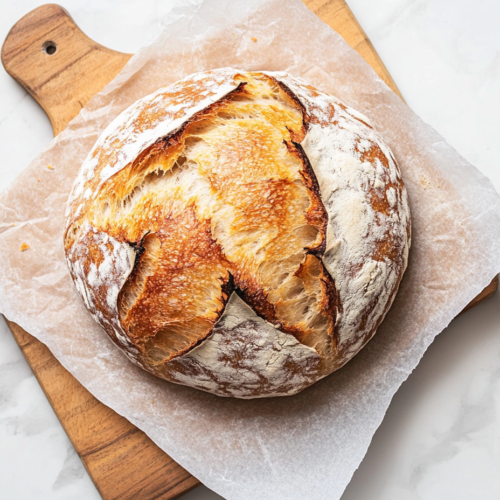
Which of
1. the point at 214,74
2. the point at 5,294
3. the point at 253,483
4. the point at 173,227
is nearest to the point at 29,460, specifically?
the point at 5,294

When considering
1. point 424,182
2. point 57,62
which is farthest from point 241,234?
point 57,62

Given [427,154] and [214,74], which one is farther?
[427,154]

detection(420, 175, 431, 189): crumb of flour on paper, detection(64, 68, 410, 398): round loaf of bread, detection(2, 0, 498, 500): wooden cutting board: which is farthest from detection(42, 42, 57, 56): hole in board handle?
detection(420, 175, 431, 189): crumb of flour on paper

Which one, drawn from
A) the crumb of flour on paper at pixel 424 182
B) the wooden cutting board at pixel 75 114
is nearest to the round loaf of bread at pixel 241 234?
the crumb of flour on paper at pixel 424 182

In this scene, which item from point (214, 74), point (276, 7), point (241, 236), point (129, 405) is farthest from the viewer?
point (276, 7)

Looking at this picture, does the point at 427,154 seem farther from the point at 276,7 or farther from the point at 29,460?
the point at 29,460

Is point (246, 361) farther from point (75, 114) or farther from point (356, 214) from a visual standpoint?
point (75, 114)

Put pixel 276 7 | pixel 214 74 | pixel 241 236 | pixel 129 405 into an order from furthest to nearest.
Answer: pixel 276 7 < pixel 129 405 < pixel 214 74 < pixel 241 236
